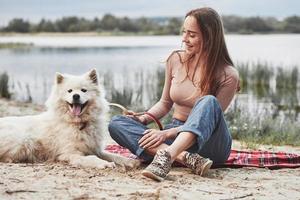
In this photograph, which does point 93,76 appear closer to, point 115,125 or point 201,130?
point 115,125

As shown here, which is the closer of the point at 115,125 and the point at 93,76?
the point at 115,125

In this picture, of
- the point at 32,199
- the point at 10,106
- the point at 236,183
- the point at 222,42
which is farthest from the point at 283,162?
the point at 10,106

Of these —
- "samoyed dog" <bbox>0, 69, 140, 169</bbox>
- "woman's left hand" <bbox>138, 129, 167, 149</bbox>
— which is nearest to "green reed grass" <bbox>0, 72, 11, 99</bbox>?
"samoyed dog" <bbox>0, 69, 140, 169</bbox>

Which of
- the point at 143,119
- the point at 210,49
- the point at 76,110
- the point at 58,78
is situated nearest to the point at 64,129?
the point at 76,110

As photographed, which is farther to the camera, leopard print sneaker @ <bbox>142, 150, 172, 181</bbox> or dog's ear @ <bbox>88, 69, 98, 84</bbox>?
dog's ear @ <bbox>88, 69, 98, 84</bbox>

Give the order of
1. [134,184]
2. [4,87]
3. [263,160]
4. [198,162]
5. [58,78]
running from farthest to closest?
[4,87] → [263,160] → [58,78] → [198,162] → [134,184]

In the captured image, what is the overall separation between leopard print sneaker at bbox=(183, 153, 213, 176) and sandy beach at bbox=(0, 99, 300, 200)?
64mm

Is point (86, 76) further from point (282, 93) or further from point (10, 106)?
point (282, 93)

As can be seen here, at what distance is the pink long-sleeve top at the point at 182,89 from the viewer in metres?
4.84

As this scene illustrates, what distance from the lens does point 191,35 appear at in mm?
4832

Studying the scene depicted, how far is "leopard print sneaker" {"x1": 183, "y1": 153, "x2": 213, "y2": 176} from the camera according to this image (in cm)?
466

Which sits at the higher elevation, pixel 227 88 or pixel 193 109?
pixel 227 88

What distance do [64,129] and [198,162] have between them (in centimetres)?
133

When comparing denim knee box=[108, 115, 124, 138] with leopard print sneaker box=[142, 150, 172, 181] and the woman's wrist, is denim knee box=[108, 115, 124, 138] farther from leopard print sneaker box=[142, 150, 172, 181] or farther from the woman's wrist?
leopard print sneaker box=[142, 150, 172, 181]
